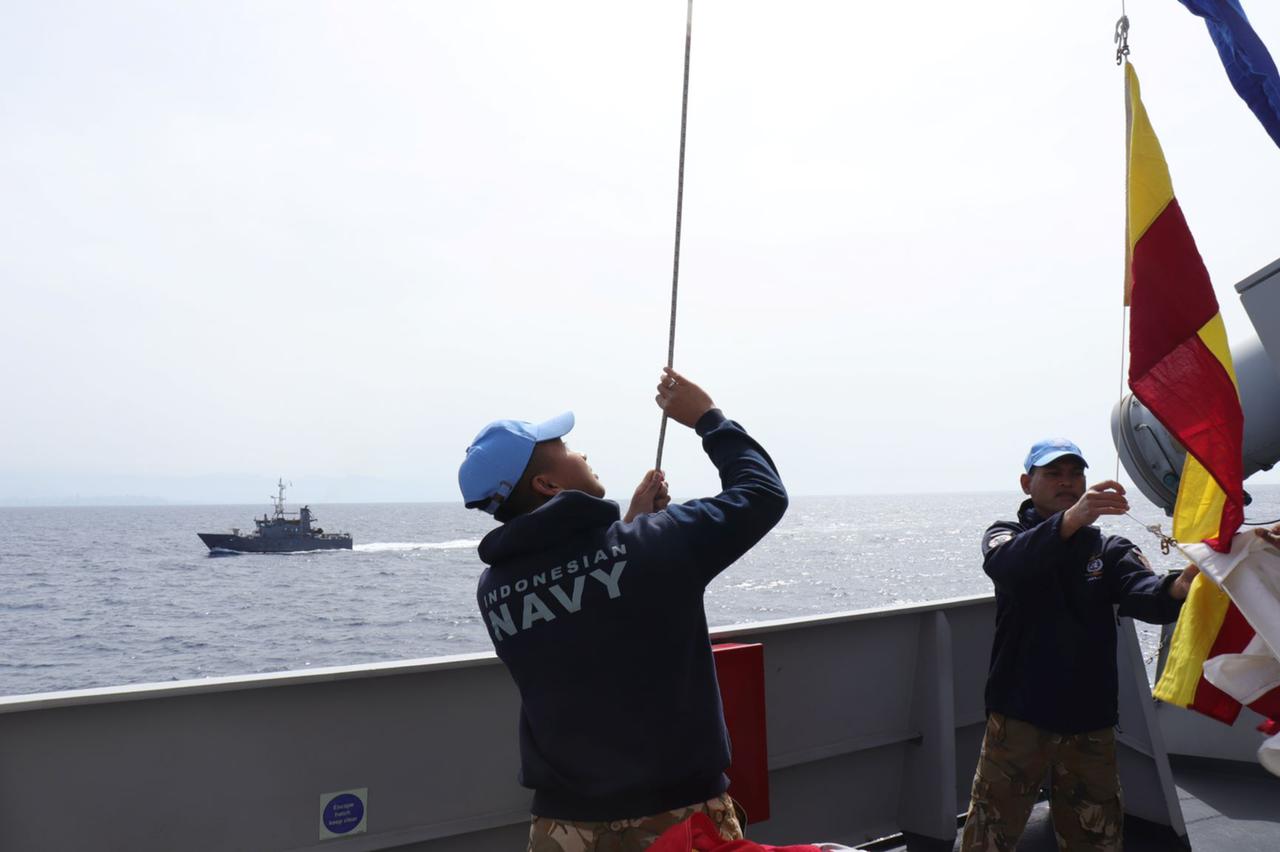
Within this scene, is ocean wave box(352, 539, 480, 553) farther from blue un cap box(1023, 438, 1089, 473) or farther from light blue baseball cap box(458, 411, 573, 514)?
light blue baseball cap box(458, 411, 573, 514)

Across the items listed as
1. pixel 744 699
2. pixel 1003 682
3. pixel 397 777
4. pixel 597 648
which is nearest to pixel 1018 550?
pixel 1003 682

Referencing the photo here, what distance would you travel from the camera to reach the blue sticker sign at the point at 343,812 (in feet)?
9.48

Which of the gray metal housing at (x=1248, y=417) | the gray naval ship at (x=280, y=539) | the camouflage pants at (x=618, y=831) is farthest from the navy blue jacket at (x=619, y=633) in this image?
the gray naval ship at (x=280, y=539)

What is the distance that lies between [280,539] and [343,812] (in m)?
90.9

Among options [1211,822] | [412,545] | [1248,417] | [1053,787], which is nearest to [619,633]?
[1053,787]

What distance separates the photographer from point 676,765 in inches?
73.4

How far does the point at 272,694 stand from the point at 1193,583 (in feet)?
8.05

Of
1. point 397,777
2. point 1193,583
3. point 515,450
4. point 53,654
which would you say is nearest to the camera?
point 515,450

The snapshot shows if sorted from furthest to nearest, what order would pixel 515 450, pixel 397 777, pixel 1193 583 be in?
pixel 397 777 < pixel 1193 583 < pixel 515 450

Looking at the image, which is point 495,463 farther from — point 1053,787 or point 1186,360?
point 1053,787

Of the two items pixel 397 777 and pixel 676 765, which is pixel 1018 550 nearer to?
pixel 676 765

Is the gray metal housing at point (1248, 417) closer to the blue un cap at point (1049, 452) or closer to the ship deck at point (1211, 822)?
the blue un cap at point (1049, 452)

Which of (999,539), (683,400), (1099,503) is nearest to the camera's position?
(683,400)

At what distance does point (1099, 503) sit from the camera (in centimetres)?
270
